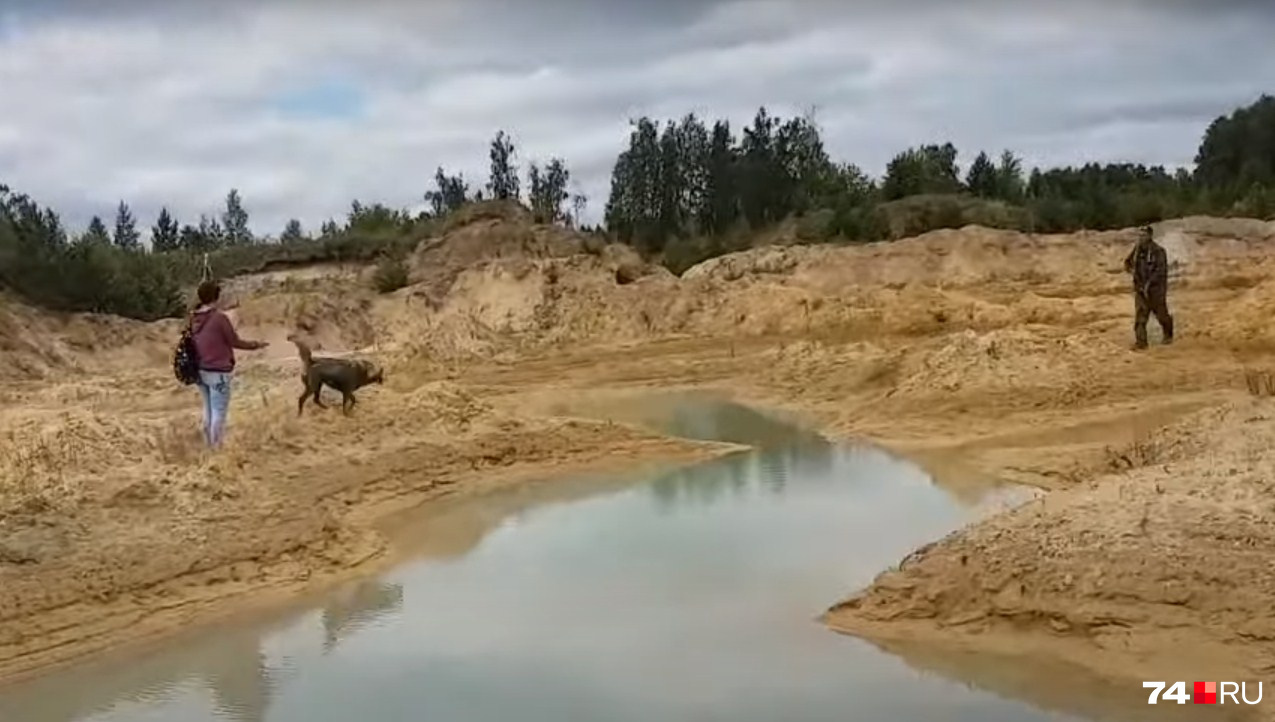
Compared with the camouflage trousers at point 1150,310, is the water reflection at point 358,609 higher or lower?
lower

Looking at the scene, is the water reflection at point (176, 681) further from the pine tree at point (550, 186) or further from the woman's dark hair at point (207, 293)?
the pine tree at point (550, 186)

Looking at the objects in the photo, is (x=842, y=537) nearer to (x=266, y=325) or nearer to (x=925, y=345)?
(x=925, y=345)

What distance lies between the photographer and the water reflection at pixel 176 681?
25.1ft

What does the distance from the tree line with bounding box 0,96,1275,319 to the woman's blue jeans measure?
1509 cm

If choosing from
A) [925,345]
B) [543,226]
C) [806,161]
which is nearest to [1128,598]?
[925,345]

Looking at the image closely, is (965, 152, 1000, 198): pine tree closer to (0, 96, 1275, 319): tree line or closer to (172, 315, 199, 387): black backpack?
(0, 96, 1275, 319): tree line

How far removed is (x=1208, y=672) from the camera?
23.1 ft

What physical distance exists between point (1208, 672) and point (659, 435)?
9.74 metres

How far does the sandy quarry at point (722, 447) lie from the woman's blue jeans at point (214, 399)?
28 centimetres

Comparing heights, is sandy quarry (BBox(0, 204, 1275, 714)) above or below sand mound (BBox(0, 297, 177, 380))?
below

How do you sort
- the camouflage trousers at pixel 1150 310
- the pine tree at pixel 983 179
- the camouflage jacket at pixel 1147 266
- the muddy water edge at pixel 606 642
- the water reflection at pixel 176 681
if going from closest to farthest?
the muddy water edge at pixel 606 642, the water reflection at pixel 176 681, the camouflage jacket at pixel 1147 266, the camouflage trousers at pixel 1150 310, the pine tree at pixel 983 179

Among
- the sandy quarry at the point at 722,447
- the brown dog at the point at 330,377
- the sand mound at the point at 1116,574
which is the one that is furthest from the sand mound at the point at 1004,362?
the sand mound at the point at 1116,574

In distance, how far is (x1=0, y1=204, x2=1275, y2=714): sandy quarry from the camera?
26.4ft

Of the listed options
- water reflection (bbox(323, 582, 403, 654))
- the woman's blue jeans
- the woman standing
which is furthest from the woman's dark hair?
water reflection (bbox(323, 582, 403, 654))
